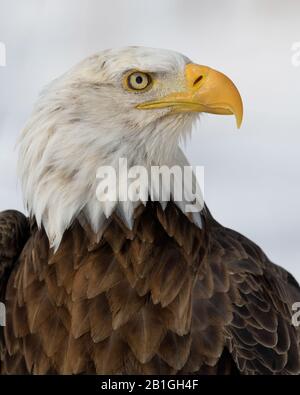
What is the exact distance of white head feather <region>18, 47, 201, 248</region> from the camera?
11.0 ft

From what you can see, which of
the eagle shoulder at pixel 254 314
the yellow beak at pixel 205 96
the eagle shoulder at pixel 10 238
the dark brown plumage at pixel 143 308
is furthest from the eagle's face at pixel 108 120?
the eagle shoulder at pixel 254 314

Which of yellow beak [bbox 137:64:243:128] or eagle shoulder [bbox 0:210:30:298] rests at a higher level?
yellow beak [bbox 137:64:243:128]

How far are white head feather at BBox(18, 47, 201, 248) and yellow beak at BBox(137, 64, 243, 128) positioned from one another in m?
0.03

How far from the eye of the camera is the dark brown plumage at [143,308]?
127 inches

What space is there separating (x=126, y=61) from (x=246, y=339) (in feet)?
4.13

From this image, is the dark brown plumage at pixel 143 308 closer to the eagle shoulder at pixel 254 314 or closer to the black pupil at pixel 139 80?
the eagle shoulder at pixel 254 314

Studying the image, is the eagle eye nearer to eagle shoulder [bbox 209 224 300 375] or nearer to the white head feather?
the white head feather

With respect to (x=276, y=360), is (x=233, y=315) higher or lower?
higher

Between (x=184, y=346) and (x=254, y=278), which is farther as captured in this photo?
(x=254, y=278)

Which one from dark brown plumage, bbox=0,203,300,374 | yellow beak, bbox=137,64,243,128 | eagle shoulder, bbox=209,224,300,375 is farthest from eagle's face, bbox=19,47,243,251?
eagle shoulder, bbox=209,224,300,375

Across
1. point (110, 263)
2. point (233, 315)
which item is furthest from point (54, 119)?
point (233, 315)

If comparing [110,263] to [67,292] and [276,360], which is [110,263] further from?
[276,360]
